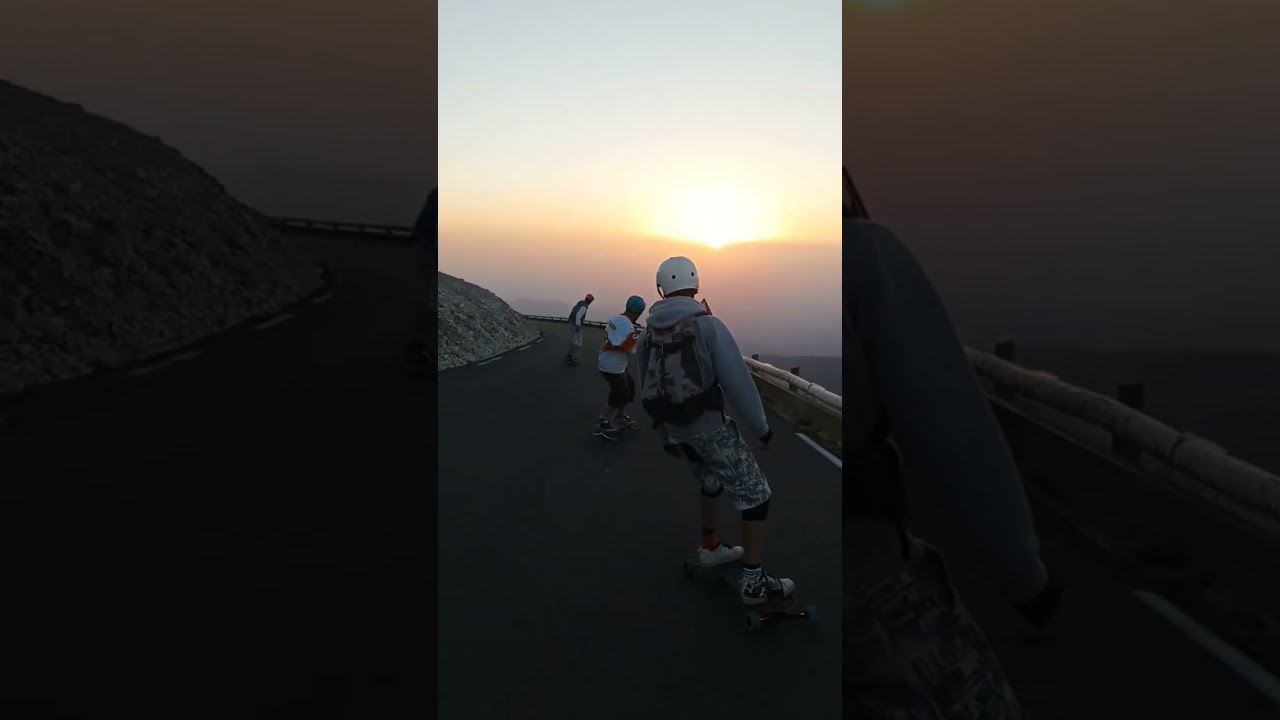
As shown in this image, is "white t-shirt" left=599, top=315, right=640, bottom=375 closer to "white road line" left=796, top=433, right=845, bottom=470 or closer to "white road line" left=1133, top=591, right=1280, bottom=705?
"white road line" left=796, top=433, right=845, bottom=470

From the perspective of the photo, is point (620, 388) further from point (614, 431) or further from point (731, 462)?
point (731, 462)

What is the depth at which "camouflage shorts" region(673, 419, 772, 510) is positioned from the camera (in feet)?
12.4

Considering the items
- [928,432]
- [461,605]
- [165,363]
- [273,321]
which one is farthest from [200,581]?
[273,321]

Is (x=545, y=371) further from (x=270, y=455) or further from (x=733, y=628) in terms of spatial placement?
(x=733, y=628)

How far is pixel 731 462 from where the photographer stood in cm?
379

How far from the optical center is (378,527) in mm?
5250

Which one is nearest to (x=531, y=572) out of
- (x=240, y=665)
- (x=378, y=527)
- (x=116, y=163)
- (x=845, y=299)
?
(x=378, y=527)

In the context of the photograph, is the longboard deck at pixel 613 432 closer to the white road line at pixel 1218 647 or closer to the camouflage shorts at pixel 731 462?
the camouflage shorts at pixel 731 462

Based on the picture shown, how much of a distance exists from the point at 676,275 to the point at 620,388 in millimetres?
5958

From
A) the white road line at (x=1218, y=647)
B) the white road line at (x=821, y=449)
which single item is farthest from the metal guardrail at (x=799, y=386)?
the white road line at (x=1218, y=647)

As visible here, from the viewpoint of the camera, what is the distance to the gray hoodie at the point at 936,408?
3.29 feet

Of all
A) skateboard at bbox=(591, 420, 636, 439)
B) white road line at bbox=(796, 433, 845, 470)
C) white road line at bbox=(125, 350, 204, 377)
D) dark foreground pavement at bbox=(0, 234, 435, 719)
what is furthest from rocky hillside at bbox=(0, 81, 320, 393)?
white road line at bbox=(796, 433, 845, 470)

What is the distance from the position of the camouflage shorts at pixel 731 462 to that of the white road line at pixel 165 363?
14167 mm

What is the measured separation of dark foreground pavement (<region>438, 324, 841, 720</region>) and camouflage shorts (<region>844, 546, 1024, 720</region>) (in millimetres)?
1941
